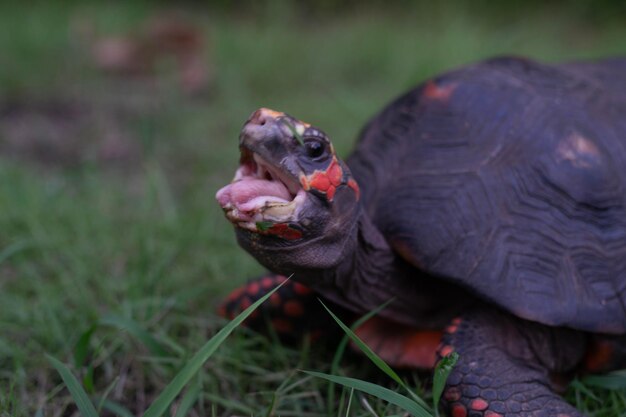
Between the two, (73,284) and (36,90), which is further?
(36,90)

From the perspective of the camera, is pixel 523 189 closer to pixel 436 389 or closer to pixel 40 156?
pixel 436 389

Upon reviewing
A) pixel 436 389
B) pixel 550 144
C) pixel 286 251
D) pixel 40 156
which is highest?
pixel 550 144

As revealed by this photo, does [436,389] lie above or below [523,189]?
below

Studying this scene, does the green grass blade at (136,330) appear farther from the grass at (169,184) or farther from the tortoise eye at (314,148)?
the tortoise eye at (314,148)

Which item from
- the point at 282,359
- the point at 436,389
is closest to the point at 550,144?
the point at 436,389

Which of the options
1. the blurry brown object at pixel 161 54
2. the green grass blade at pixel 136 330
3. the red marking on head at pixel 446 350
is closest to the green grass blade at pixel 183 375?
the green grass blade at pixel 136 330

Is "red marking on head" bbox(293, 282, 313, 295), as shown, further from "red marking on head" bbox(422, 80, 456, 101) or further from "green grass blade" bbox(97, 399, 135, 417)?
"red marking on head" bbox(422, 80, 456, 101)

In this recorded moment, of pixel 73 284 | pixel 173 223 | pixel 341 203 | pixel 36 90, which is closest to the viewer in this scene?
pixel 341 203
